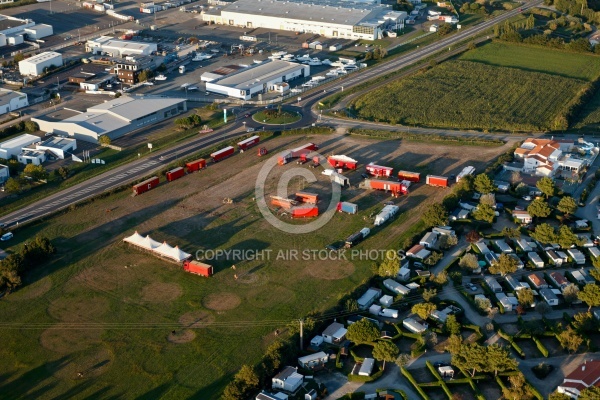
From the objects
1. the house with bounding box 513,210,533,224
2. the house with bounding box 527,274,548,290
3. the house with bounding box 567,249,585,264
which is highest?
the house with bounding box 513,210,533,224

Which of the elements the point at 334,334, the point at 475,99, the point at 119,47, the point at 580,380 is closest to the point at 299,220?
the point at 334,334

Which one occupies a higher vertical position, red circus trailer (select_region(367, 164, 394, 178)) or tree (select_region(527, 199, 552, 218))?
tree (select_region(527, 199, 552, 218))

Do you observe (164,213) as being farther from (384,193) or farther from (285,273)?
(384,193)

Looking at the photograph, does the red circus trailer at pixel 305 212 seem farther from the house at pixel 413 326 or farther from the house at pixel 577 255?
the house at pixel 577 255

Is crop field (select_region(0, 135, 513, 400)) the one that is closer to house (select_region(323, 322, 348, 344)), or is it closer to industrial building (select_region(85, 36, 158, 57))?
house (select_region(323, 322, 348, 344))

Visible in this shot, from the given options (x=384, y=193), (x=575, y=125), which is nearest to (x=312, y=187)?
(x=384, y=193)

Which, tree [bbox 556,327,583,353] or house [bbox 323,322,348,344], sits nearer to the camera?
tree [bbox 556,327,583,353]

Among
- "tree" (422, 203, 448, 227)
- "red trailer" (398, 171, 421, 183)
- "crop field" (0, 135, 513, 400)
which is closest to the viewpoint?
"crop field" (0, 135, 513, 400)

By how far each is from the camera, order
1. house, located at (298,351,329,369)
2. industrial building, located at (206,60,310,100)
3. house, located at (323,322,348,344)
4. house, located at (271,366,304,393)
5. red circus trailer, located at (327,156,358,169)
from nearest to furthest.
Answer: house, located at (271,366,304,393)
house, located at (298,351,329,369)
house, located at (323,322,348,344)
red circus trailer, located at (327,156,358,169)
industrial building, located at (206,60,310,100)

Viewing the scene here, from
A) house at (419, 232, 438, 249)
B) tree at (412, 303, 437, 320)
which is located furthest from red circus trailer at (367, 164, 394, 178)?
tree at (412, 303, 437, 320)
